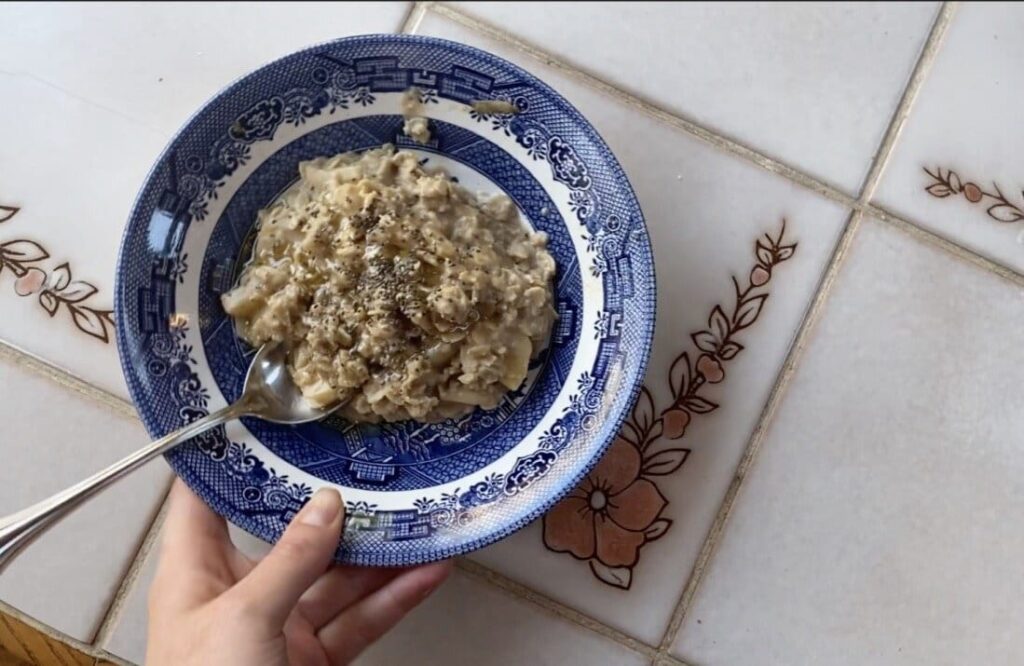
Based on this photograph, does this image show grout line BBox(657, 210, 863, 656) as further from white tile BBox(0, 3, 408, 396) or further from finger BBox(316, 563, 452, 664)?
white tile BBox(0, 3, 408, 396)

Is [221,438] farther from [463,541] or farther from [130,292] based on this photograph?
[463,541]

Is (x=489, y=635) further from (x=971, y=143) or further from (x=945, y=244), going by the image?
(x=971, y=143)

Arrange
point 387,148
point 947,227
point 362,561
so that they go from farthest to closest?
point 947,227
point 387,148
point 362,561

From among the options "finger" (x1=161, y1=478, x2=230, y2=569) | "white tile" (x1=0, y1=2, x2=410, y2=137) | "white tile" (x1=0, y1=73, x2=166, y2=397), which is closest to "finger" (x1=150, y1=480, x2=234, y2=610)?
"finger" (x1=161, y1=478, x2=230, y2=569)

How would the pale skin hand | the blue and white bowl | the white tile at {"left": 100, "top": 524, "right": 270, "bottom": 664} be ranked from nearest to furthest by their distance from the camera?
the pale skin hand < the blue and white bowl < the white tile at {"left": 100, "top": 524, "right": 270, "bottom": 664}

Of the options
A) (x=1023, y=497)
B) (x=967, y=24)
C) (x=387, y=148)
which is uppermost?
(x=967, y=24)

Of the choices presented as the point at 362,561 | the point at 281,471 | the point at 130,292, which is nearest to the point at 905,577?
the point at 362,561

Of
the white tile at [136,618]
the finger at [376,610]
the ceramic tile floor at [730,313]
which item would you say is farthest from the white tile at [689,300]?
the white tile at [136,618]
